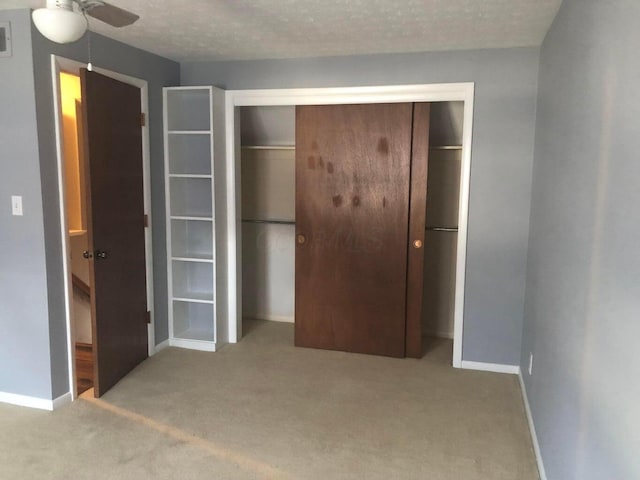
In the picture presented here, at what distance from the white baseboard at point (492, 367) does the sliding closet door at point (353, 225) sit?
0.50 metres

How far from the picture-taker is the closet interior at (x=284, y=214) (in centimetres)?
427

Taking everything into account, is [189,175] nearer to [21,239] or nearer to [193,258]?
[193,258]

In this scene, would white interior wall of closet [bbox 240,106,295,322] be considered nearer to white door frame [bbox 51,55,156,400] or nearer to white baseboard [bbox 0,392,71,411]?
white door frame [bbox 51,55,156,400]

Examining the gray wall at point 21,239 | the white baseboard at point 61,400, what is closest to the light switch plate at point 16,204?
the gray wall at point 21,239

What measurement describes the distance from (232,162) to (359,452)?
241 cm

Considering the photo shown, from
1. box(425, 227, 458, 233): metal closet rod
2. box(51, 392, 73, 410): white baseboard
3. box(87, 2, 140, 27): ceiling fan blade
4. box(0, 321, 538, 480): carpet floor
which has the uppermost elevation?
box(87, 2, 140, 27): ceiling fan blade

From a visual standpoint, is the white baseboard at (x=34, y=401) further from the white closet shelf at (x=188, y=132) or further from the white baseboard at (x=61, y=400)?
the white closet shelf at (x=188, y=132)

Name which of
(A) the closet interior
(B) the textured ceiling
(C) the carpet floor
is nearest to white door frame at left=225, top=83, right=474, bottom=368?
(B) the textured ceiling

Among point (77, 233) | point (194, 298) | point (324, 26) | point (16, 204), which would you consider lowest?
point (194, 298)

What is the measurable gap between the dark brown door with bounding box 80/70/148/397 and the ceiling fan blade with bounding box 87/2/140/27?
0.82 metres

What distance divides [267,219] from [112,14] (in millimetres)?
2779

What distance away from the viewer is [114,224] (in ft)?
11.1

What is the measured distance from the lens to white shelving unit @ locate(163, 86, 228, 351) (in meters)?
3.98

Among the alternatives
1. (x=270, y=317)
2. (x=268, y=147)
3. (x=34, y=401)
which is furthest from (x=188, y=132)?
(x=34, y=401)
